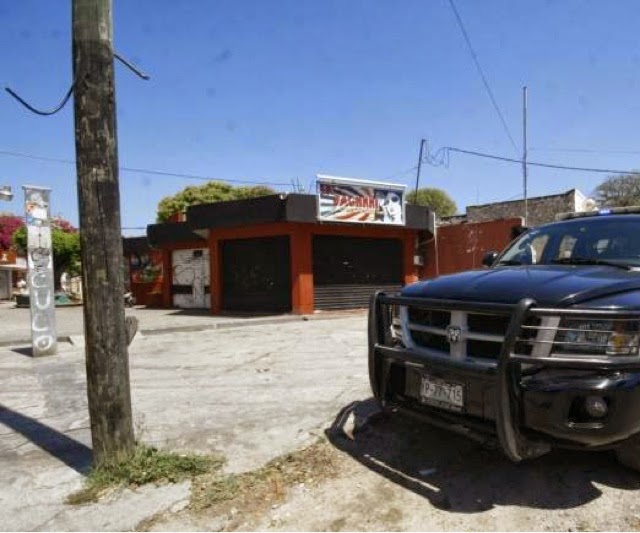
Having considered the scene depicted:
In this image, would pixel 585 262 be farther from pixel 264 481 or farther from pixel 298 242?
pixel 298 242

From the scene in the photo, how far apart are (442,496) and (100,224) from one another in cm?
291

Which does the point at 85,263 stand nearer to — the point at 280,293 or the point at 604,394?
the point at 604,394

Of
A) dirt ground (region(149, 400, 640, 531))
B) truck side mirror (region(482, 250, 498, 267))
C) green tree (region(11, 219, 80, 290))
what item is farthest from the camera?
green tree (region(11, 219, 80, 290))

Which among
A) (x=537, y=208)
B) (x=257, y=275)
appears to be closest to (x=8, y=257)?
(x=257, y=275)

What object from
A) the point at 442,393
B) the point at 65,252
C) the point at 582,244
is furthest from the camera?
the point at 65,252

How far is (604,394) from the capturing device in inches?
124

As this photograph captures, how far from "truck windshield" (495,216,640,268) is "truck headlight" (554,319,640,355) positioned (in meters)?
1.01

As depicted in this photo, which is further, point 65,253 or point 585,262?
point 65,253

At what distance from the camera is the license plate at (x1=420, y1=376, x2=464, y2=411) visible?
12.1 feet

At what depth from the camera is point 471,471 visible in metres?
4.07

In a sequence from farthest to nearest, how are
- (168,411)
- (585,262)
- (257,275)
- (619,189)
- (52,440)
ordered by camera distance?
(619,189), (257,275), (168,411), (52,440), (585,262)

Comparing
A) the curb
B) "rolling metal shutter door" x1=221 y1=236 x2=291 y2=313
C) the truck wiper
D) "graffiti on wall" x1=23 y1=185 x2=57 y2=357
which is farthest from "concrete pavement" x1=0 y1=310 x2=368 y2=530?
"rolling metal shutter door" x1=221 y1=236 x2=291 y2=313

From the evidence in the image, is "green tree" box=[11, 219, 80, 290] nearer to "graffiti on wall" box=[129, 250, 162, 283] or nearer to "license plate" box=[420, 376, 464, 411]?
A: "graffiti on wall" box=[129, 250, 162, 283]

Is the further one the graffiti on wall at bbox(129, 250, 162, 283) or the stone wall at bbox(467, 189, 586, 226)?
the graffiti on wall at bbox(129, 250, 162, 283)
